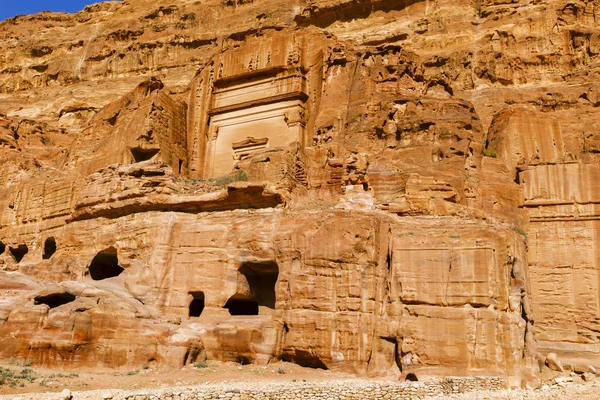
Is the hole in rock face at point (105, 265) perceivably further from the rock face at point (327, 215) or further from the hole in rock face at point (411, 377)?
the hole in rock face at point (411, 377)

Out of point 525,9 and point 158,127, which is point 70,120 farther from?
point 525,9

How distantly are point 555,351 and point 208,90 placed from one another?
56.8 ft

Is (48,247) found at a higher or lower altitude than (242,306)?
higher

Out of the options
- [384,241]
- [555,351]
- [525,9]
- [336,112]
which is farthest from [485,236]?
[525,9]

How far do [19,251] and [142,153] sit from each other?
6819mm

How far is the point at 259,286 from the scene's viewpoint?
1798 cm

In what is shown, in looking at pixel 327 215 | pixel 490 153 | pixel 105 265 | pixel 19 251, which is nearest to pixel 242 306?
pixel 327 215

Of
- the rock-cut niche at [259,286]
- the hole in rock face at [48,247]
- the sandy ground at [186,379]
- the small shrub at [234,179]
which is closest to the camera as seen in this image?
the sandy ground at [186,379]

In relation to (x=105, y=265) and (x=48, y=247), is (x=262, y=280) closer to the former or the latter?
(x=105, y=265)

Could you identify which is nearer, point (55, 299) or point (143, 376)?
point (143, 376)

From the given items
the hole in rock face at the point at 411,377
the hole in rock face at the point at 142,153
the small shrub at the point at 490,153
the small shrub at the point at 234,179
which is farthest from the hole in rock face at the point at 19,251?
the small shrub at the point at 490,153

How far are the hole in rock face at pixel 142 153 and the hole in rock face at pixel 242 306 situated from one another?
9.13 metres

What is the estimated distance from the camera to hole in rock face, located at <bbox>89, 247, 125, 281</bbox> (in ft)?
66.4

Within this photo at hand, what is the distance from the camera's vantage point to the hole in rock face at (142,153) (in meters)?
25.1
